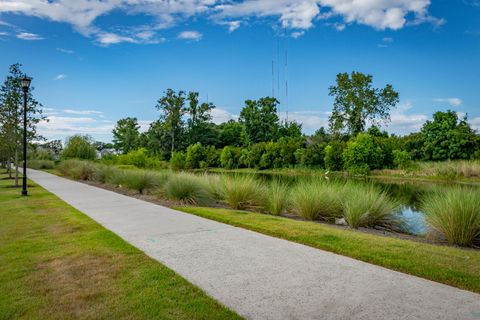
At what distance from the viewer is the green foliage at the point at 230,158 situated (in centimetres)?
5134

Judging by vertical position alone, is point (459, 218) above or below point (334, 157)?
below

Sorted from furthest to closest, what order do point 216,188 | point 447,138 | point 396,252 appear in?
point 447,138 < point 216,188 < point 396,252

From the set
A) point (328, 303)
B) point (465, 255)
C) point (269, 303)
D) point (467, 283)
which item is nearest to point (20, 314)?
point (269, 303)

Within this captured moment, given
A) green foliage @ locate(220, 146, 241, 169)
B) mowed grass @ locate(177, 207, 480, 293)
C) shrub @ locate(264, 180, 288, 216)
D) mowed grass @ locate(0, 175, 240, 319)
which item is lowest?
mowed grass @ locate(0, 175, 240, 319)

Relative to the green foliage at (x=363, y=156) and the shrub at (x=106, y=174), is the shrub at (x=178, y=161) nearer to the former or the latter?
the green foliage at (x=363, y=156)

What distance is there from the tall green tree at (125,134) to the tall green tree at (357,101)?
129 feet

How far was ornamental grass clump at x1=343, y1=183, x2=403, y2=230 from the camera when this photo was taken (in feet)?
26.5

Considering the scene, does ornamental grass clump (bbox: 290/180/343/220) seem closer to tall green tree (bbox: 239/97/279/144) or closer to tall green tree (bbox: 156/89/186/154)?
tall green tree (bbox: 239/97/279/144)

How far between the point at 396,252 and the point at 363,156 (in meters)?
31.7

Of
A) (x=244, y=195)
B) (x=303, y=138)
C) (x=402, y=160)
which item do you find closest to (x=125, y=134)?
(x=303, y=138)

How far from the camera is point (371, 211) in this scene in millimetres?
8156

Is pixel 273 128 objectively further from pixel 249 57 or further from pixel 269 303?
pixel 269 303

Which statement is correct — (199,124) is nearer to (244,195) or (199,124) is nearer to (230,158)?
(230,158)

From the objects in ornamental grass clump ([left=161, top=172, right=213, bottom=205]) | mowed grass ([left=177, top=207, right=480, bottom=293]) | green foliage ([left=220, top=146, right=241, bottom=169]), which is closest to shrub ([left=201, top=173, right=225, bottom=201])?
ornamental grass clump ([left=161, top=172, right=213, bottom=205])
